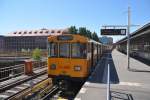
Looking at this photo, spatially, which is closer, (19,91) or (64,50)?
(19,91)

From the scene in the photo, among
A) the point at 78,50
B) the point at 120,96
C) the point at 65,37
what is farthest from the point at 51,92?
the point at 120,96

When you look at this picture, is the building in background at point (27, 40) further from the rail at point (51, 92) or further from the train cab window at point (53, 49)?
the train cab window at point (53, 49)

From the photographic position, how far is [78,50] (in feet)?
41.4

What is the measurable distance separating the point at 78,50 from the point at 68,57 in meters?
0.65

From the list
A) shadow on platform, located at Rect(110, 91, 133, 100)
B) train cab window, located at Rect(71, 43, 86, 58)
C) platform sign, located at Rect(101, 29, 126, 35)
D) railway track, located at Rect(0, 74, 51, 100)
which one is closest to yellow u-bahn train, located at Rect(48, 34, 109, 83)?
train cab window, located at Rect(71, 43, 86, 58)

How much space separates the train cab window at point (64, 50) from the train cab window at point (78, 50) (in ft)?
0.97

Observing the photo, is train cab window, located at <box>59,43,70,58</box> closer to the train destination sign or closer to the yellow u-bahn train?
the yellow u-bahn train

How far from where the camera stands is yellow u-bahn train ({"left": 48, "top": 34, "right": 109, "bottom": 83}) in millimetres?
12594

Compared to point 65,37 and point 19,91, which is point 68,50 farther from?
point 19,91

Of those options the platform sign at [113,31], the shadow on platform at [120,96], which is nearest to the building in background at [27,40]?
the platform sign at [113,31]

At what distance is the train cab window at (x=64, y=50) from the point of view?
12745mm

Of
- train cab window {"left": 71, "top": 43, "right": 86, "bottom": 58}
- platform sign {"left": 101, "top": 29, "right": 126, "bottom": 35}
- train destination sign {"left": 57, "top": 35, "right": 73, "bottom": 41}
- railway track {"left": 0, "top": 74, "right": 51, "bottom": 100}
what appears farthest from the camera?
platform sign {"left": 101, "top": 29, "right": 126, "bottom": 35}

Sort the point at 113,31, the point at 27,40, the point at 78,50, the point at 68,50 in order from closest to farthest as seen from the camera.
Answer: the point at 78,50 → the point at 68,50 → the point at 113,31 → the point at 27,40

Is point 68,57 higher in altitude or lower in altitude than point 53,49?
lower
